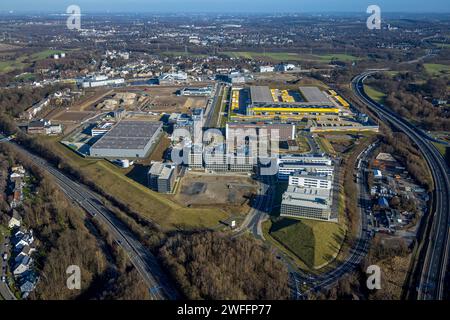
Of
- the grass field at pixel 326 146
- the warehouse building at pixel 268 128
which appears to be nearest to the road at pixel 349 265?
the grass field at pixel 326 146

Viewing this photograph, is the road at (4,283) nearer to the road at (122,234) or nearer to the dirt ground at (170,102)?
the road at (122,234)

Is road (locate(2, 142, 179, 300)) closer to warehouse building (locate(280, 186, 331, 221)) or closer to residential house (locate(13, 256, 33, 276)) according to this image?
residential house (locate(13, 256, 33, 276))

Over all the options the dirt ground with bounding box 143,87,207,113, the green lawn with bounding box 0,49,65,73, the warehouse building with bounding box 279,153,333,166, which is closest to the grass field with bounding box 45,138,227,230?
the warehouse building with bounding box 279,153,333,166

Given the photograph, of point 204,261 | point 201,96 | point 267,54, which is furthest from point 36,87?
point 267,54

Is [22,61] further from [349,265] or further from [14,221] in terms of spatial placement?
[349,265]

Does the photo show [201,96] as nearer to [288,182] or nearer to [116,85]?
[116,85]

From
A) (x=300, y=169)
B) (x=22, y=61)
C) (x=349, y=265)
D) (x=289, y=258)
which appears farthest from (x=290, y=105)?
(x=22, y=61)
